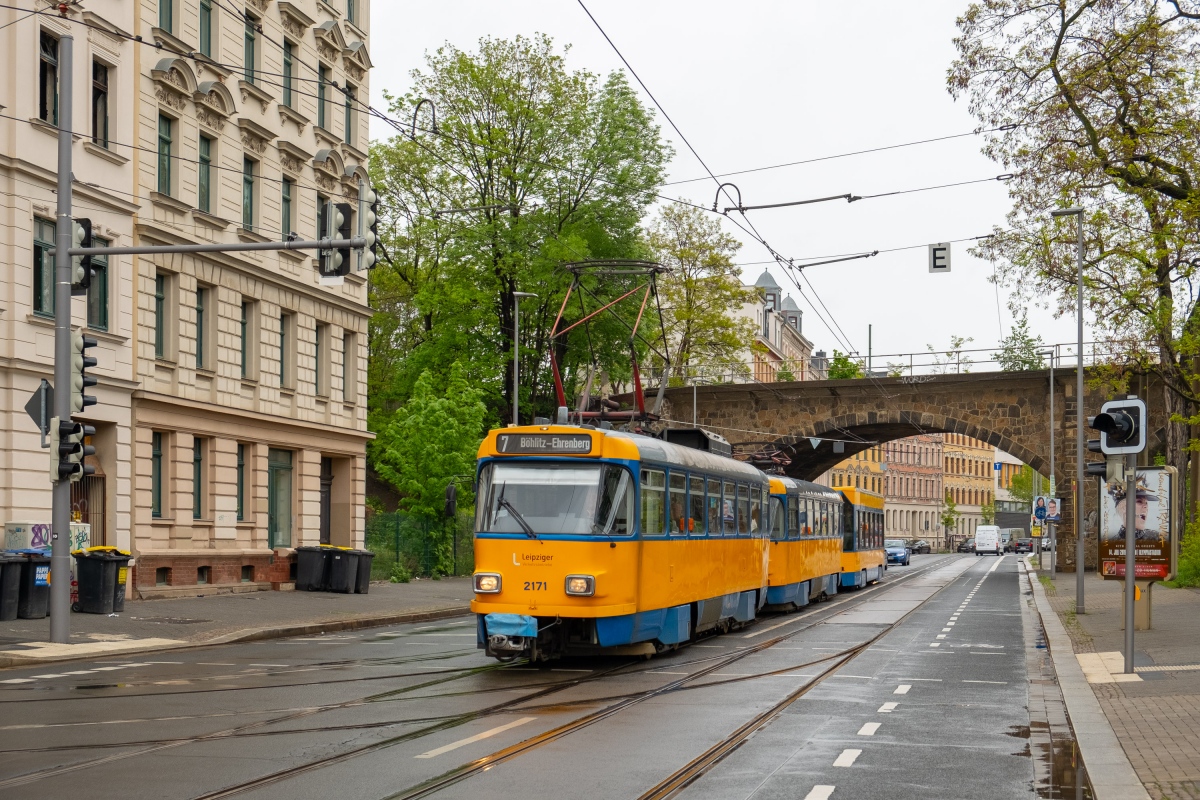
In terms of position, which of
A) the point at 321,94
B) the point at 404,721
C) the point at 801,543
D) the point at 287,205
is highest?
the point at 321,94

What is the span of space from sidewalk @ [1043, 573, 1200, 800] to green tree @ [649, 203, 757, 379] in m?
39.1

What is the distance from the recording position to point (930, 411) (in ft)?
181

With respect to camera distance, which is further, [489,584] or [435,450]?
[435,450]

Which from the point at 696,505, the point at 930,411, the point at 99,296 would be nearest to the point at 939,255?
the point at 696,505

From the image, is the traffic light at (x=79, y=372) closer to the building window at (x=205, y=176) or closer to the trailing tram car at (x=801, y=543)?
the building window at (x=205, y=176)

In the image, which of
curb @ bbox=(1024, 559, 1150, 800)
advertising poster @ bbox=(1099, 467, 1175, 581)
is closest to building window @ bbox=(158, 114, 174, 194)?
advertising poster @ bbox=(1099, 467, 1175, 581)

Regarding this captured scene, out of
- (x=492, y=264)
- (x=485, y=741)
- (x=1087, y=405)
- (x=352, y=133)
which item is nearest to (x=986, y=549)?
(x=1087, y=405)

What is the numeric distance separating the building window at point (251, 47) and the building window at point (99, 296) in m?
7.41

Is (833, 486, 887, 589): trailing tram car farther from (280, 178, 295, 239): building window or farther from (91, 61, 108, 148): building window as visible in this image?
(91, 61, 108, 148): building window

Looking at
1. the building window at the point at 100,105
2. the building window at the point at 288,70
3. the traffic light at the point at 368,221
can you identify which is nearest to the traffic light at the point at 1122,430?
the traffic light at the point at 368,221

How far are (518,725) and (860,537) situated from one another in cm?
3256

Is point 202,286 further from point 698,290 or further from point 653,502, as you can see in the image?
point 698,290

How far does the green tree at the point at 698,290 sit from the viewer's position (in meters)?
67.9

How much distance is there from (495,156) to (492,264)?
360cm
